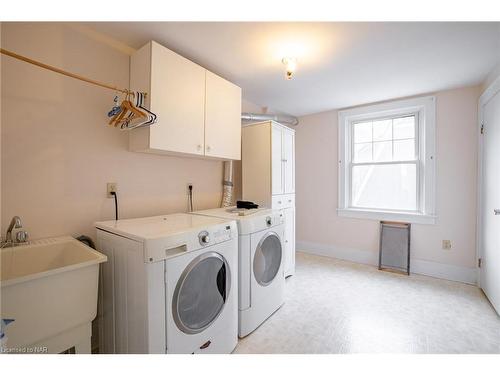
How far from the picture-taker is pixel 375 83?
2484 mm

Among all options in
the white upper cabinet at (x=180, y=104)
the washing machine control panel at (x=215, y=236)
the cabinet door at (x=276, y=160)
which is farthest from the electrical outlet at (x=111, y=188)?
the cabinet door at (x=276, y=160)

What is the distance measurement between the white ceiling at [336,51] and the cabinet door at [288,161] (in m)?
0.54

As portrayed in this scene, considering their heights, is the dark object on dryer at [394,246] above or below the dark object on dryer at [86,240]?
below

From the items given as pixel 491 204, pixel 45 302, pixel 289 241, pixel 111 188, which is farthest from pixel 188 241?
pixel 491 204

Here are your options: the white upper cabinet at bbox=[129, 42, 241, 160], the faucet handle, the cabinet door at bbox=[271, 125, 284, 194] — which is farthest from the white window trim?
the faucet handle

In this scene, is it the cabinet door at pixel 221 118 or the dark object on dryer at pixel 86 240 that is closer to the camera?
the dark object on dryer at pixel 86 240

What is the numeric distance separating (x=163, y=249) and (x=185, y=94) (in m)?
1.24

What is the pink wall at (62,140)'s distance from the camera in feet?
4.32

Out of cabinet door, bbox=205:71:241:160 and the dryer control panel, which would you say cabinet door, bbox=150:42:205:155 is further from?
the dryer control panel

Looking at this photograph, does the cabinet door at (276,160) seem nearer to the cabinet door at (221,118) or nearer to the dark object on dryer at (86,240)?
the cabinet door at (221,118)

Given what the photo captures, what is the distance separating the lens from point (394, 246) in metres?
2.97

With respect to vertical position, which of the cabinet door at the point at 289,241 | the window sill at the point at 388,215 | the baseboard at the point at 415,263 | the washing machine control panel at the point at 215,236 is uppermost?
the washing machine control panel at the point at 215,236

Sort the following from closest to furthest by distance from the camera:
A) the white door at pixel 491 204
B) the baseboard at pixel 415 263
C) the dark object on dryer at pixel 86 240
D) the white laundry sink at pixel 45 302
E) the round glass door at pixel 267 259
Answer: the white laundry sink at pixel 45 302, the dark object on dryer at pixel 86 240, the round glass door at pixel 267 259, the white door at pixel 491 204, the baseboard at pixel 415 263
